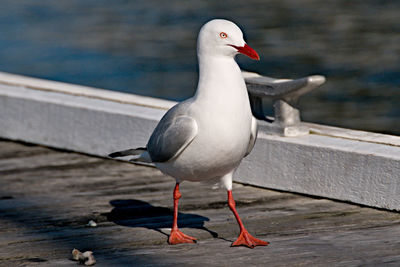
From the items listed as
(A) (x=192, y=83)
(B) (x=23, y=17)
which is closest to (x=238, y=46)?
(A) (x=192, y=83)

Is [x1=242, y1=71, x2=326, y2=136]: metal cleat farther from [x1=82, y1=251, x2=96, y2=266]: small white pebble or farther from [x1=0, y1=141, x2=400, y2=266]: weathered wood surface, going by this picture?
[x1=82, y1=251, x2=96, y2=266]: small white pebble

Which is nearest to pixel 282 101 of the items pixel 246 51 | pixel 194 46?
pixel 246 51

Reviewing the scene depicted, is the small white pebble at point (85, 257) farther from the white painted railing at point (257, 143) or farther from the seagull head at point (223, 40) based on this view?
the white painted railing at point (257, 143)

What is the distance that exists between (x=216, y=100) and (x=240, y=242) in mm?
872

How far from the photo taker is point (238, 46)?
528 centimetres

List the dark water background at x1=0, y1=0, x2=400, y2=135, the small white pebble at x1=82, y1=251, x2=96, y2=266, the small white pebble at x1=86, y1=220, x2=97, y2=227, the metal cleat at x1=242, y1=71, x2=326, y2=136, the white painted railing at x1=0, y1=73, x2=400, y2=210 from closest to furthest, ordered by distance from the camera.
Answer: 1. the small white pebble at x1=82, y1=251, x2=96, y2=266
2. the small white pebble at x1=86, y1=220, x2=97, y2=227
3. the white painted railing at x1=0, y1=73, x2=400, y2=210
4. the metal cleat at x1=242, y1=71, x2=326, y2=136
5. the dark water background at x1=0, y1=0, x2=400, y2=135

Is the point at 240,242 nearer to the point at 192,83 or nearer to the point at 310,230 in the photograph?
the point at 310,230

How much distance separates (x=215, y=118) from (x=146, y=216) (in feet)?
4.35

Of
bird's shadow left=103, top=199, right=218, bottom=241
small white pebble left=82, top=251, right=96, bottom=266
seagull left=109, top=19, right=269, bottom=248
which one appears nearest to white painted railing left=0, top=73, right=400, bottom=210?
bird's shadow left=103, top=199, right=218, bottom=241

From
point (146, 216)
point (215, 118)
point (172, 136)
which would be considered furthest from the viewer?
point (146, 216)

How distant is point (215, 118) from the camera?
17.1 ft

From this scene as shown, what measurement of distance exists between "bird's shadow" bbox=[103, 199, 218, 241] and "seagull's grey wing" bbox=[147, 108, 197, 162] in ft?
1.89

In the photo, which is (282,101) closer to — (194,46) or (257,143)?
(257,143)

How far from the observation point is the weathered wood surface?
5172 mm
